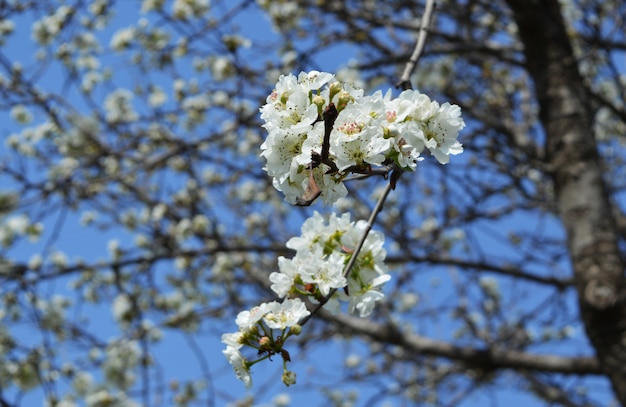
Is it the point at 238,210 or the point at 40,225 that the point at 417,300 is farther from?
the point at 40,225

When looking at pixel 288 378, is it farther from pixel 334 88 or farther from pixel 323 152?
pixel 334 88

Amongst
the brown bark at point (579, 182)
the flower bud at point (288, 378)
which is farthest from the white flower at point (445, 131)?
the brown bark at point (579, 182)

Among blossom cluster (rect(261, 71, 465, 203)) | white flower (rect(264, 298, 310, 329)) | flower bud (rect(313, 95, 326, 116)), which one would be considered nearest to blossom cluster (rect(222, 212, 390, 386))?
white flower (rect(264, 298, 310, 329))

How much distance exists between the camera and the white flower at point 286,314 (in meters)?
1.33

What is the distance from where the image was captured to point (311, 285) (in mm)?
1409

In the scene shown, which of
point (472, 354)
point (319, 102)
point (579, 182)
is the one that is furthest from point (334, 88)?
point (472, 354)

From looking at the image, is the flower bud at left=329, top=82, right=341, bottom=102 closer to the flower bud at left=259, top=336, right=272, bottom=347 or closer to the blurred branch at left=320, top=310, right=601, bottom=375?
the flower bud at left=259, top=336, right=272, bottom=347

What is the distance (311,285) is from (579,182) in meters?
2.46

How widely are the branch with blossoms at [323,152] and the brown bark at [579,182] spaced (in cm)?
204

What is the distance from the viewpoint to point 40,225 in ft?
17.4

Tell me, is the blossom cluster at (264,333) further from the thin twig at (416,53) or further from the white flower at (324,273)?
the thin twig at (416,53)

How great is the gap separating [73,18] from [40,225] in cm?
158

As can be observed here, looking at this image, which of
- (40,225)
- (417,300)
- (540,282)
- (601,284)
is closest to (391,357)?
(540,282)

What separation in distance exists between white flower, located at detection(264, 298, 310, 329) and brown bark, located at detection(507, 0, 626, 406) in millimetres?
2181
